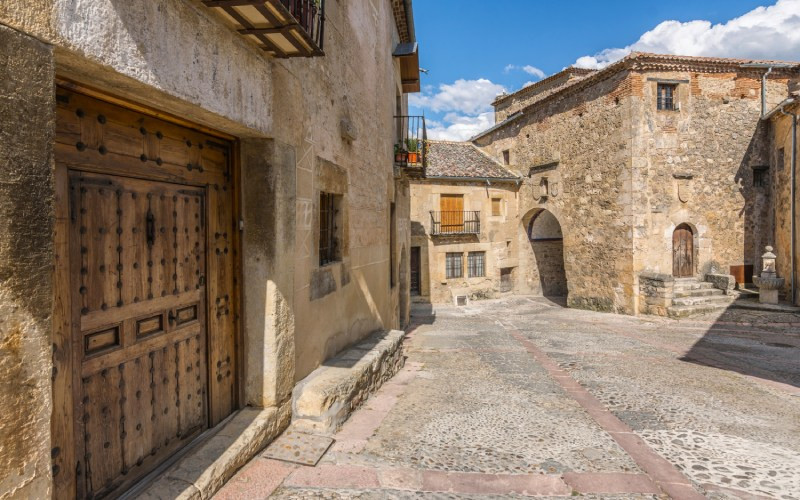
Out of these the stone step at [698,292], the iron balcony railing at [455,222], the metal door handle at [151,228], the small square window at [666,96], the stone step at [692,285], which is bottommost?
the stone step at [698,292]

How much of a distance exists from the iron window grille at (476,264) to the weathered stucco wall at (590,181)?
3.15 meters

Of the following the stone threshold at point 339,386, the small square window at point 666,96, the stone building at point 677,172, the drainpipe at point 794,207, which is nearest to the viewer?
the stone threshold at point 339,386

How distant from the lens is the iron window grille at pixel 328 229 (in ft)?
16.8

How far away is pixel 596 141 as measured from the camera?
51.6ft

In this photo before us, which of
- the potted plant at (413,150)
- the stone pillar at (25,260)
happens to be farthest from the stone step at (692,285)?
the stone pillar at (25,260)

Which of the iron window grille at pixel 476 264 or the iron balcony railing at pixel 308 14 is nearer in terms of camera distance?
the iron balcony railing at pixel 308 14

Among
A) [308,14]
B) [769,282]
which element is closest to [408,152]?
[308,14]

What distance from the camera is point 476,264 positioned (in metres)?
20.0

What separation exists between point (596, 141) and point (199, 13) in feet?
51.4

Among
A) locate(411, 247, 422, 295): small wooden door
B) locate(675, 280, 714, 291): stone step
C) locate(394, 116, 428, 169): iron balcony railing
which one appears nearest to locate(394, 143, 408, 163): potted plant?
locate(394, 116, 428, 169): iron balcony railing

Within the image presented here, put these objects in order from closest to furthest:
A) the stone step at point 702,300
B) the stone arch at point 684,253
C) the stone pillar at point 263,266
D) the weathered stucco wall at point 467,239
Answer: the stone pillar at point 263,266, the stone step at point 702,300, the stone arch at point 684,253, the weathered stucco wall at point 467,239

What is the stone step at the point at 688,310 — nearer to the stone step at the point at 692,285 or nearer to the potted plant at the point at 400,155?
the stone step at the point at 692,285

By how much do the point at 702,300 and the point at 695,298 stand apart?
7.9 inches

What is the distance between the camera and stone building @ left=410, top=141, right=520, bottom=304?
19.0 metres
